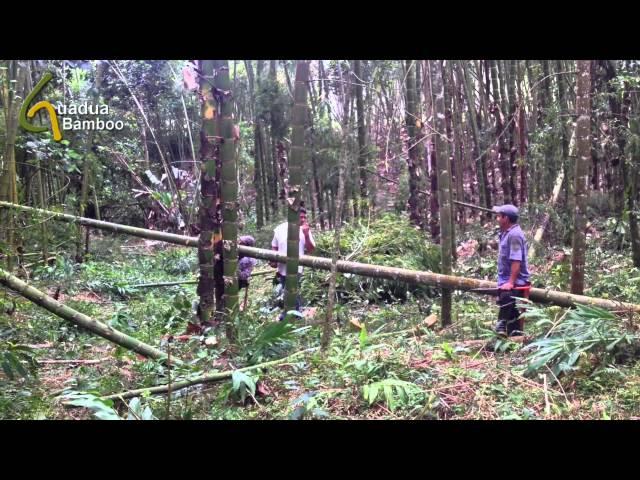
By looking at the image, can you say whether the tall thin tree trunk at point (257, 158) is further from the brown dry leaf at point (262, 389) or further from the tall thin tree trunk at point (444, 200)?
the brown dry leaf at point (262, 389)

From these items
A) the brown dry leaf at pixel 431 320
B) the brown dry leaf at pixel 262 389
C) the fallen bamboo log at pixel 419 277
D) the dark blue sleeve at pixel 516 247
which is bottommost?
the brown dry leaf at pixel 431 320

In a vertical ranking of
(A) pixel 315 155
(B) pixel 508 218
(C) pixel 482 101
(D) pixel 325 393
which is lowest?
(D) pixel 325 393

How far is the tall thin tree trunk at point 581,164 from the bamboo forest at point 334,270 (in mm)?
14

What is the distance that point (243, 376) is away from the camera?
288 centimetres

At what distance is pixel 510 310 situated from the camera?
395 cm

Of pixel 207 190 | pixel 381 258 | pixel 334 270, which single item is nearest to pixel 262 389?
pixel 334 270

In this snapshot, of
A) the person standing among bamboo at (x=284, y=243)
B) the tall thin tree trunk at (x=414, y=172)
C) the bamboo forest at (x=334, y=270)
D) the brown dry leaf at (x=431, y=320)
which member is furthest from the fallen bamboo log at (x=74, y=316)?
the tall thin tree trunk at (x=414, y=172)

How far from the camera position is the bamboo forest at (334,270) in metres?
2.95

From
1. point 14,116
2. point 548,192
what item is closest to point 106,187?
point 14,116

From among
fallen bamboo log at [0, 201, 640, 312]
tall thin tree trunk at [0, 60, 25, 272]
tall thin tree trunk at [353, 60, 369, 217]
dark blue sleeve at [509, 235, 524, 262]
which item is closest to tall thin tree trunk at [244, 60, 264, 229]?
tall thin tree trunk at [353, 60, 369, 217]

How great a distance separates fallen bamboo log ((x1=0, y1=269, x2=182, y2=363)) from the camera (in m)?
3.14

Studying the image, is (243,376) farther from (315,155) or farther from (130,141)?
(130,141)

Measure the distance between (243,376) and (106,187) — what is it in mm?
8097

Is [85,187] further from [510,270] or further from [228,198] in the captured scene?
[510,270]
